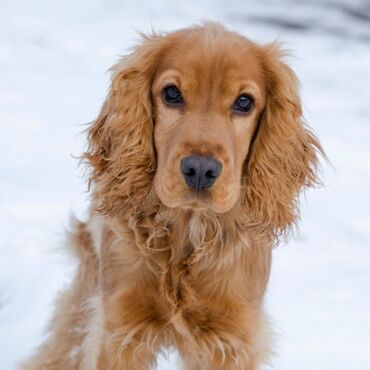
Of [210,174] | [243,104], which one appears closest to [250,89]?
[243,104]

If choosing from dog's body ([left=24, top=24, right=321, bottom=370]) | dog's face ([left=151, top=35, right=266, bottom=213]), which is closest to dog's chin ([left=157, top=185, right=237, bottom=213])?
dog's face ([left=151, top=35, right=266, bottom=213])

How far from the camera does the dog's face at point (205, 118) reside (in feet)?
9.29

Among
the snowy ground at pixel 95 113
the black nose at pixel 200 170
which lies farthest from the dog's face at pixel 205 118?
the snowy ground at pixel 95 113

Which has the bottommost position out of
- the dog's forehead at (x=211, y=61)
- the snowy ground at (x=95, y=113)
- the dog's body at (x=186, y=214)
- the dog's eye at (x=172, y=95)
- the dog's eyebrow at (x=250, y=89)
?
the snowy ground at (x=95, y=113)

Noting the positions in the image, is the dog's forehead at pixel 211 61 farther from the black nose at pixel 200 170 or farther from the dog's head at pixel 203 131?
the black nose at pixel 200 170

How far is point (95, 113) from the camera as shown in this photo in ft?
20.9

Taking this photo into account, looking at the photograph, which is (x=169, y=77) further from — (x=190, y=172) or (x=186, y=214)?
(x=186, y=214)

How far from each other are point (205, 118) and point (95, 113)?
140 inches

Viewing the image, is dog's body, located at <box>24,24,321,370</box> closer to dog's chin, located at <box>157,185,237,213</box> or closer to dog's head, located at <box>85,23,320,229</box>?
dog's head, located at <box>85,23,320,229</box>

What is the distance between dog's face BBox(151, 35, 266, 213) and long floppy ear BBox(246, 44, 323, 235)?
0.18 ft

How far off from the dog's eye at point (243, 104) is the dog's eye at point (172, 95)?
0.18 metres

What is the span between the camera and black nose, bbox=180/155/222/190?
2787 millimetres

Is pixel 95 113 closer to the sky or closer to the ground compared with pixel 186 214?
closer to the ground

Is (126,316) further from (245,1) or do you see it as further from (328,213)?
(245,1)
